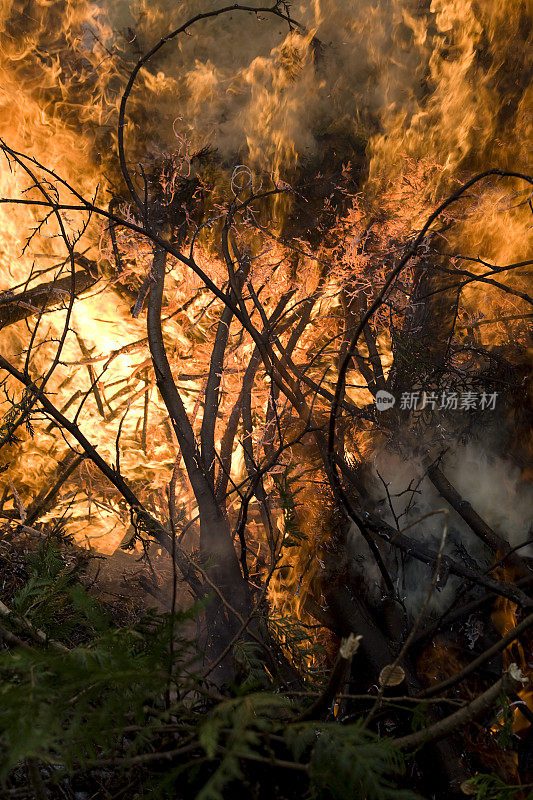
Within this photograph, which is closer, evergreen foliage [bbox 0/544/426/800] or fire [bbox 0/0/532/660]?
evergreen foliage [bbox 0/544/426/800]

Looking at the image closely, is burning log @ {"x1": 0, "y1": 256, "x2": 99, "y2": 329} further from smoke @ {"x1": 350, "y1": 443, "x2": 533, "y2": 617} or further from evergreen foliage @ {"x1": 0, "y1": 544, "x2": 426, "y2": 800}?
evergreen foliage @ {"x1": 0, "y1": 544, "x2": 426, "y2": 800}

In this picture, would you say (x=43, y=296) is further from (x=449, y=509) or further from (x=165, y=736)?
(x=165, y=736)

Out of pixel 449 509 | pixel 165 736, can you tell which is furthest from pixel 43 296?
pixel 165 736

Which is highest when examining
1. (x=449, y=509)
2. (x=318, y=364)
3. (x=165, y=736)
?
(x=318, y=364)

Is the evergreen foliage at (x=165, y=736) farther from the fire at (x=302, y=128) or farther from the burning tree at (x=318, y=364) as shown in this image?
the fire at (x=302, y=128)

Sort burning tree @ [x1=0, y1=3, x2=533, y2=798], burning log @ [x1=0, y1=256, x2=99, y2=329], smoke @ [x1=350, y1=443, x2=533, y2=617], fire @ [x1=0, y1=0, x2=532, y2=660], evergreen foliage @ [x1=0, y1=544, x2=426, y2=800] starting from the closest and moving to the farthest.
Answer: evergreen foliage @ [x1=0, y1=544, x2=426, y2=800], burning tree @ [x1=0, y1=3, x2=533, y2=798], smoke @ [x1=350, y1=443, x2=533, y2=617], fire @ [x1=0, y1=0, x2=532, y2=660], burning log @ [x1=0, y1=256, x2=99, y2=329]

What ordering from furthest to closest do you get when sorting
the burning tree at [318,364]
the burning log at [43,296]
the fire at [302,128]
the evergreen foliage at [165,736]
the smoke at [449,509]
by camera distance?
the burning log at [43,296] < the fire at [302,128] < the smoke at [449,509] < the burning tree at [318,364] < the evergreen foliage at [165,736]

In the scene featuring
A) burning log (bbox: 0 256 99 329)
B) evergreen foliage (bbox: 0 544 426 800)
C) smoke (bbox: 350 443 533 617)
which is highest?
burning log (bbox: 0 256 99 329)

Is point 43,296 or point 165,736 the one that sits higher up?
point 43,296

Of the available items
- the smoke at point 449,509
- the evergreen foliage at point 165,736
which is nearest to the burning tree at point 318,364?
the smoke at point 449,509

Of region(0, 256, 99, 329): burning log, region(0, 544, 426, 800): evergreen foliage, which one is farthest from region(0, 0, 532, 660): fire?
region(0, 544, 426, 800): evergreen foliage

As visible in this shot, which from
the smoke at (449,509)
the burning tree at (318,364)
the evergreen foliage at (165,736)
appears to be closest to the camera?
the evergreen foliage at (165,736)

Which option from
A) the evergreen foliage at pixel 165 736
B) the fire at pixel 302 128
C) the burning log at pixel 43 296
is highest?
the fire at pixel 302 128

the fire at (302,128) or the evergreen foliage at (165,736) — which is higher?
the fire at (302,128)
